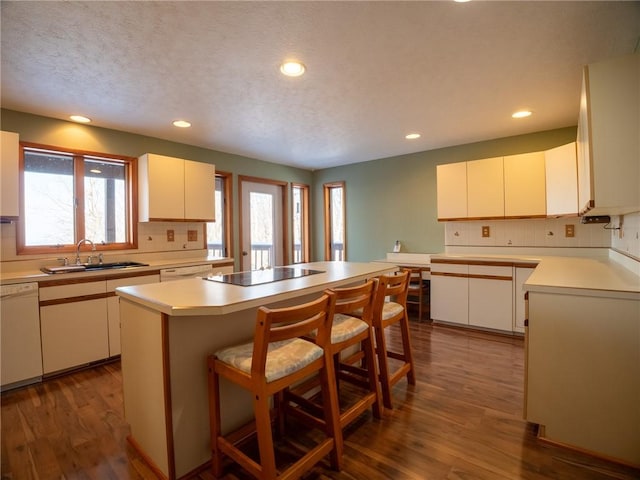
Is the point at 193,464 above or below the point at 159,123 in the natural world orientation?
below

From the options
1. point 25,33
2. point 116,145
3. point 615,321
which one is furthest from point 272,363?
point 116,145

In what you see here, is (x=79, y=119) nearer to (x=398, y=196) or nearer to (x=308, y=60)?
(x=308, y=60)

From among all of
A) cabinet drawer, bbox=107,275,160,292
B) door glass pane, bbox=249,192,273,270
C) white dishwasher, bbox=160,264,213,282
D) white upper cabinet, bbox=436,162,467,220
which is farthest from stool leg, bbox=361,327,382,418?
door glass pane, bbox=249,192,273,270

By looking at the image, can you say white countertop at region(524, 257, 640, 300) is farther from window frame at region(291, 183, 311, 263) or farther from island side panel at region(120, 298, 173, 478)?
window frame at region(291, 183, 311, 263)

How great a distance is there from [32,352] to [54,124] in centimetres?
217

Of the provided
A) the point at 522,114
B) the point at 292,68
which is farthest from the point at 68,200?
the point at 522,114

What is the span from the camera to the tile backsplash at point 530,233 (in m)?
3.56

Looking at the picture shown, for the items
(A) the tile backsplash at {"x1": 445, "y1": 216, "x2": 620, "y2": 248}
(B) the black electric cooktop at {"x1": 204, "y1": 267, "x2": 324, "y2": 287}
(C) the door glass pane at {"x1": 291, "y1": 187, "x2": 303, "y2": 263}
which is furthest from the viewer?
(C) the door glass pane at {"x1": 291, "y1": 187, "x2": 303, "y2": 263}

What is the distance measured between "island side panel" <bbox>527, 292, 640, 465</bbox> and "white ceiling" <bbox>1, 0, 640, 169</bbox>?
1.59 meters

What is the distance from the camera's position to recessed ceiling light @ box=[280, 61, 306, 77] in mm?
2207

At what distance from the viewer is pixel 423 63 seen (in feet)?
7.30

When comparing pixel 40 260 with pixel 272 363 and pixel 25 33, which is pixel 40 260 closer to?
pixel 25 33

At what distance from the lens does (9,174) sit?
106 inches

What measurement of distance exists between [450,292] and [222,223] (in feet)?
10.9
